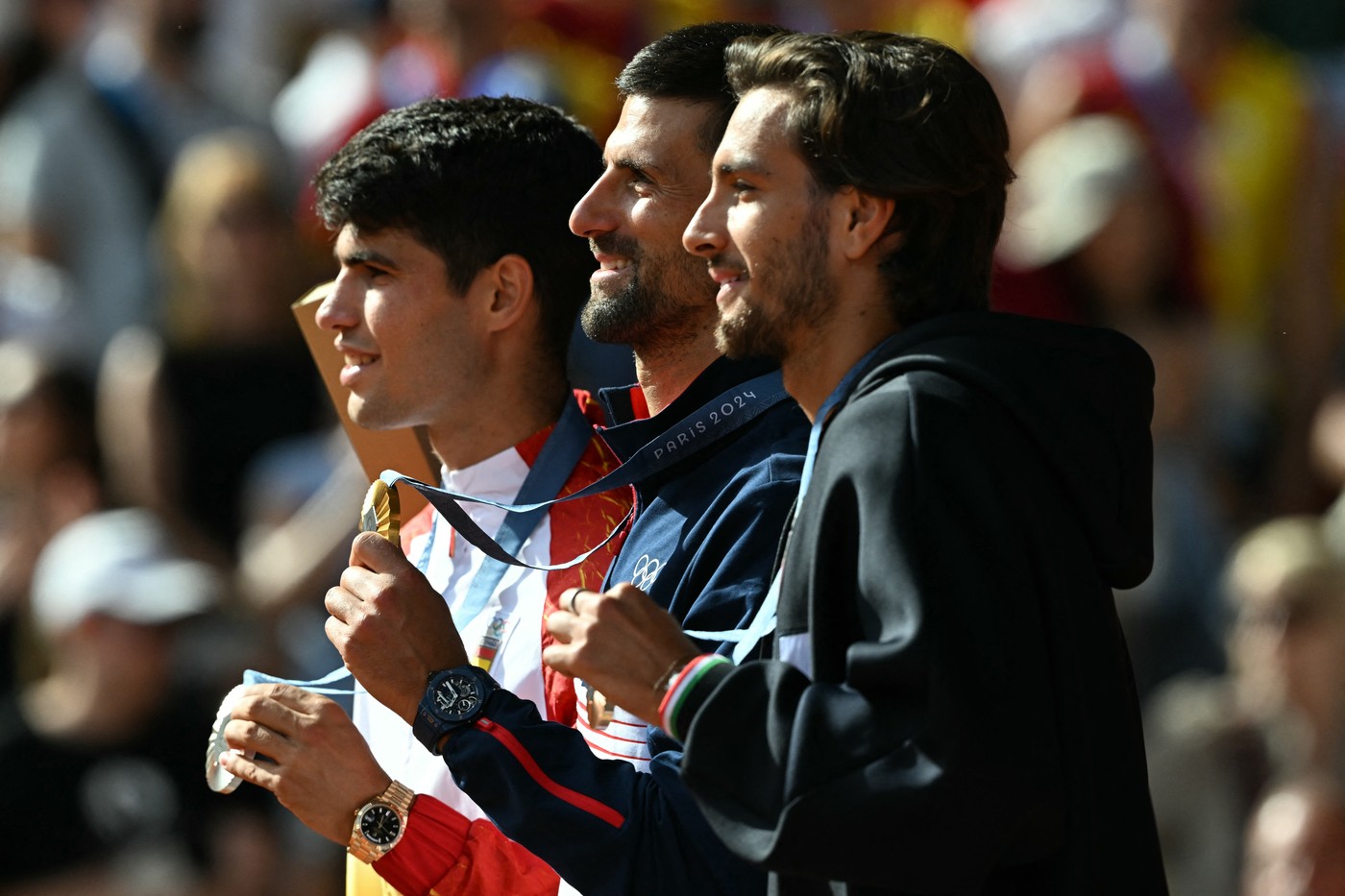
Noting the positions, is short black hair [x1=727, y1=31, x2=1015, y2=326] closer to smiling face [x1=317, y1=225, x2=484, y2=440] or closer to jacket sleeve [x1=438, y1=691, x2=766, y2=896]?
jacket sleeve [x1=438, y1=691, x2=766, y2=896]

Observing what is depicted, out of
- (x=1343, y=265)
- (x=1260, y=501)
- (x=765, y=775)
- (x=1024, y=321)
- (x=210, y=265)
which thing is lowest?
(x=1260, y=501)

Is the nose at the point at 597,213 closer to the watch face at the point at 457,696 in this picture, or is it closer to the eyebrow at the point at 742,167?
the eyebrow at the point at 742,167

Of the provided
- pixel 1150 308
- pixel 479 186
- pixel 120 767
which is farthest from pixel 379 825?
pixel 1150 308

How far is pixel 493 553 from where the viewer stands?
3289 millimetres

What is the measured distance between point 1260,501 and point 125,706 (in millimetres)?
3655

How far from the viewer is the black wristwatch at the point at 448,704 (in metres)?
2.88

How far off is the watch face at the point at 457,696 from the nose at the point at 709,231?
2.20ft

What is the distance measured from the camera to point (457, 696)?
2.89m

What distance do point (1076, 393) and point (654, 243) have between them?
3.23 feet

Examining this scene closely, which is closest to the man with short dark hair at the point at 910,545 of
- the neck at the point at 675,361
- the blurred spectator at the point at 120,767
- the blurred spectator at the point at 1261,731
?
the neck at the point at 675,361

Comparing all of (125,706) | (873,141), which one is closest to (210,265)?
(125,706)

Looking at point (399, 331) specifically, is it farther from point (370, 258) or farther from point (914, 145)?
point (914, 145)

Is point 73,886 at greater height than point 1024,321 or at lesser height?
lesser

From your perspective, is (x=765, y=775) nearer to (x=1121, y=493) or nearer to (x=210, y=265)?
(x=1121, y=493)
